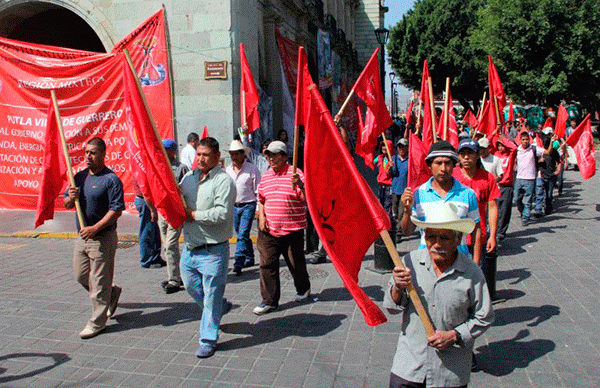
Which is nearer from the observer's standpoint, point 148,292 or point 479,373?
point 479,373

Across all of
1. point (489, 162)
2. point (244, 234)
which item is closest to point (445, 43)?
point (489, 162)

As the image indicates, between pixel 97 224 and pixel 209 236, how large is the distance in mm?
1177

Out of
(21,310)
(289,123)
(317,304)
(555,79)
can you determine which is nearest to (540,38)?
(555,79)

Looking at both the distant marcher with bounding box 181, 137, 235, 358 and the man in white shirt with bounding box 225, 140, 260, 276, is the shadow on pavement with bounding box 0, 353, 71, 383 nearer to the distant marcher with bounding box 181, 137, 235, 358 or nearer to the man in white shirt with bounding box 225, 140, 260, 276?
the distant marcher with bounding box 181, 137, 235, 358

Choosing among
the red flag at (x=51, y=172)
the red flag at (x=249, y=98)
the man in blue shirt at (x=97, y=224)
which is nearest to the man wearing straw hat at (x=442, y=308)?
the man in blue shirt at (x=97, y=224)

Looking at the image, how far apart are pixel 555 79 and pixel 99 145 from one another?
2792cm

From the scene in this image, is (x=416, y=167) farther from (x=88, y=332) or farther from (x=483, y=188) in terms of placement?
(x=88, y=332)

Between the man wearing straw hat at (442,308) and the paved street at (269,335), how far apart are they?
1.45 metres

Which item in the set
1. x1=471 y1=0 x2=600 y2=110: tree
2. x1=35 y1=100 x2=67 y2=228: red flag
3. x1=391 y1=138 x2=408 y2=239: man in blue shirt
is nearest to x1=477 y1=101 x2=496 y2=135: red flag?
x1=391 y1=138 x2=408 y2=239: man in blue shirt

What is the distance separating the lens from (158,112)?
41.8ft

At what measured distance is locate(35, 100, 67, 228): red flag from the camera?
564 centimetres

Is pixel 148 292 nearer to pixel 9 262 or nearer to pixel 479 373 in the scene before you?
pixel 9 262

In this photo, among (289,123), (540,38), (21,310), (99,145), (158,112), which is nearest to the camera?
(99,145)

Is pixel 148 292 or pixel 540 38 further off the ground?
pixel 540 38
